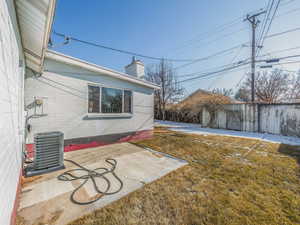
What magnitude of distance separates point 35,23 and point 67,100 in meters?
2.52

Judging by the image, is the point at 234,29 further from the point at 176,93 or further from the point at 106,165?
the point at 106,165

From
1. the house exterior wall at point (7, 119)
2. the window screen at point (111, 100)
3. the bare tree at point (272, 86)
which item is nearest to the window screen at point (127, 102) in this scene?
the window screen at point (111, 100)

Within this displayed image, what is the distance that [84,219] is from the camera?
152 cm

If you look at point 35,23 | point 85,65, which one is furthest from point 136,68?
point 35,23

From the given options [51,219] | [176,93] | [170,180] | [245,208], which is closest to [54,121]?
[51,219]

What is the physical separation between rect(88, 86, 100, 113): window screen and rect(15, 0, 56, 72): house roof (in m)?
1.81

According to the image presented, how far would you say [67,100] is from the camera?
395cm

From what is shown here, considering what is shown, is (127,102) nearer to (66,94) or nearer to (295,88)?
(66,94)

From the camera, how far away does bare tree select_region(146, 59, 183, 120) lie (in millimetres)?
16984

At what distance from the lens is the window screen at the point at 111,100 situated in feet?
15.8

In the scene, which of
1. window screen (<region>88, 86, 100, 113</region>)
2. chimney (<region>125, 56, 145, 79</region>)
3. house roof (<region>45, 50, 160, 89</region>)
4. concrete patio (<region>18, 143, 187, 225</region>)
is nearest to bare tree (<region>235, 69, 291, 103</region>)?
chimney (<region>125, 56, 145, 79</region>)

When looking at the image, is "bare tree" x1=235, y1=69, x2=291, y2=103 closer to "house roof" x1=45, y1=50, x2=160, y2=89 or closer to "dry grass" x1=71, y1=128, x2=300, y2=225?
"dry grass" x1=71, y1=128, x2=300, y2=225

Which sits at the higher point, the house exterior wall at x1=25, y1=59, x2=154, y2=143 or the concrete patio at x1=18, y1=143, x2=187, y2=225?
the house exterior wall at x1=25, y1=59, x2=154, y2=143

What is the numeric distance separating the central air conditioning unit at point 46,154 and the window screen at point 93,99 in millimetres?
1838
